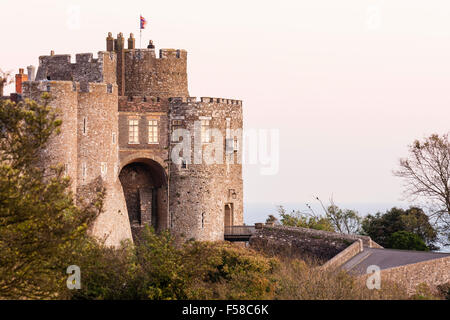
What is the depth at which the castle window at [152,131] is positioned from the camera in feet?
164

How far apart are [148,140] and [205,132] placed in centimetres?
360

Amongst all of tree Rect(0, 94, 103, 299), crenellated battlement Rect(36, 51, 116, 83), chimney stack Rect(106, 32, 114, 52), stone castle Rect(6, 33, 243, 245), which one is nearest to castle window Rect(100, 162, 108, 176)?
stone castle Rect(6, 33, 243, 245)

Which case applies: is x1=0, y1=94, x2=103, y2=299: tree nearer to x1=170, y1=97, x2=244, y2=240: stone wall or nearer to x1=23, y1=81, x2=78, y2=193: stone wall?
x1=23, y1=81, x2=78, y2=193: stone wall

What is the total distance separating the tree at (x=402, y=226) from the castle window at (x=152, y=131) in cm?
1604

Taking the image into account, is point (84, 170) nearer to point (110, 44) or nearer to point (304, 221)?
point (110, 44)

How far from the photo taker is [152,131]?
50156 millimetres

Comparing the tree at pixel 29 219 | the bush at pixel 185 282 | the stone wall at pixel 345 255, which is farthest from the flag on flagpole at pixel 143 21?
the tree at pixel 29 219

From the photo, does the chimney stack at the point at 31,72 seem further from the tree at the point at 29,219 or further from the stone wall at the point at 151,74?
the tree at the point at 29,219

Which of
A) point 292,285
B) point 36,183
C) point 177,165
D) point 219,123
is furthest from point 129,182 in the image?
point 36,183

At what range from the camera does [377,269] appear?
3619cm

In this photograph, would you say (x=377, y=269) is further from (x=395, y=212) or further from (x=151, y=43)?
(x=151, y=43)

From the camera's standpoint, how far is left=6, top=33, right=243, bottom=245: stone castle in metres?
45.3

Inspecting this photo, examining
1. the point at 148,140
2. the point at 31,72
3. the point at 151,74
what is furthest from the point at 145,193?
the point at 31,72

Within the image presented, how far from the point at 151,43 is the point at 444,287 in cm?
2563
